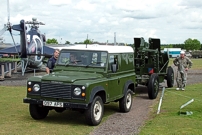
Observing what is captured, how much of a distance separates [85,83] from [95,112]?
97 centimetres

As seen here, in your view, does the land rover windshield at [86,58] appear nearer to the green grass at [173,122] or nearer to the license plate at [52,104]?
the license plate at [52,104]

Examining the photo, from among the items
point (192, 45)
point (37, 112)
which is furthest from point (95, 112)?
point (192, 45)

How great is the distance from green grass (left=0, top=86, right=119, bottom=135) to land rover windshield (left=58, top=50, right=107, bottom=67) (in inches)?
62.0

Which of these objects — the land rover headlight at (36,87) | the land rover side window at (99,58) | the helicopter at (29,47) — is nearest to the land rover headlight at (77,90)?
the land rover headlight at (36,87)

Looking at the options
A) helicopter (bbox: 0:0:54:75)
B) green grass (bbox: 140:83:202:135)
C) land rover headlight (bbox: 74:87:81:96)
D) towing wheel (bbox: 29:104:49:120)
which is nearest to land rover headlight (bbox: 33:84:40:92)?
towing wheel (bbox: 29:104:49:120)

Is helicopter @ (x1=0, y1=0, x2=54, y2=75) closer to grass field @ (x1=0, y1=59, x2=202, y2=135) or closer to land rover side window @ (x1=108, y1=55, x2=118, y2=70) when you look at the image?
grass field @ (x1=0, y1=59, x2=202, y2=135)

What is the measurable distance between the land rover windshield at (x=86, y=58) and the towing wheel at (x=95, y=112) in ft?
3.94

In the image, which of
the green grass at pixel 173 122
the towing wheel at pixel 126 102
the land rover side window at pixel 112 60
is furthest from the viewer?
the towing wheel at pixel 126 102

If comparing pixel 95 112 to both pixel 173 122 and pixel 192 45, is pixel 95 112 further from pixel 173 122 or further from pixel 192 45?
pixel 192 45

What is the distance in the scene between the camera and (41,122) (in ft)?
30.7

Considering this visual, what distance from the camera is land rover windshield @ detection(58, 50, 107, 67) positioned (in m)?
10.0

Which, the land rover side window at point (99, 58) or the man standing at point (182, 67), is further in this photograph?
the man standing at point (182, 67)

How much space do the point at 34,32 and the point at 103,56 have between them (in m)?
24.9

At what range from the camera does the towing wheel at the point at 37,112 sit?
9.41m
